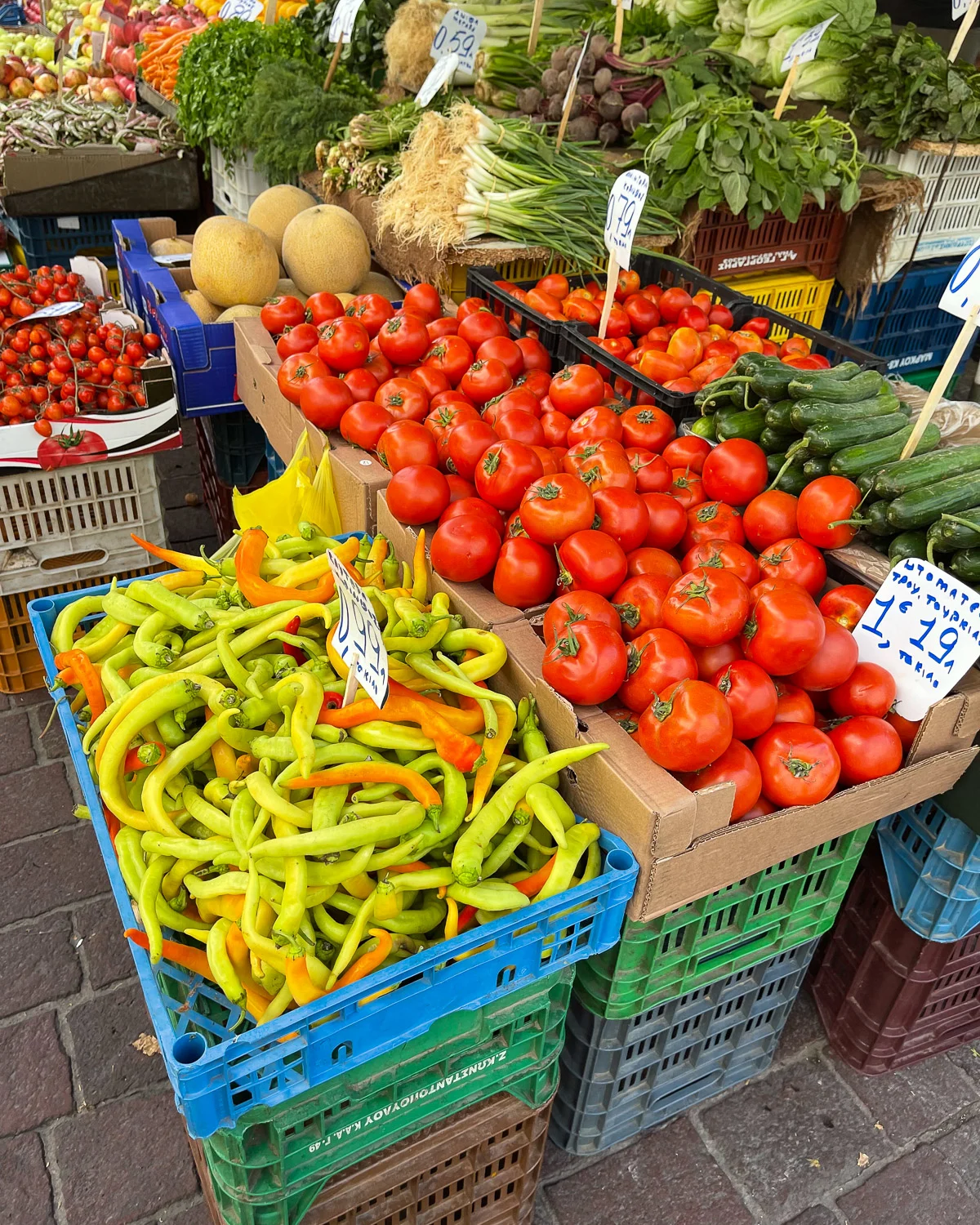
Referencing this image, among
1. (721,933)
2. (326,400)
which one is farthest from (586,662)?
(326,400)

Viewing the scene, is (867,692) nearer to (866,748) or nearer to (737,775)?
(866,748)

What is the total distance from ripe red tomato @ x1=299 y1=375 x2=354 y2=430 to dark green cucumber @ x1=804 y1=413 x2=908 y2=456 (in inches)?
51.7

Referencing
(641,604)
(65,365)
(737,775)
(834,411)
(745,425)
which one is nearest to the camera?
(737,775)

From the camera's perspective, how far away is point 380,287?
14.1 feet

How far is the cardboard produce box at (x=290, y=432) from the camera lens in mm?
2482

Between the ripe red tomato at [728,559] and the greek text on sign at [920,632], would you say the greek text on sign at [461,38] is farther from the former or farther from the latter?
the greek text on sign at [920,632]

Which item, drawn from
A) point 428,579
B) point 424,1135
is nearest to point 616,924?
point 424,1135

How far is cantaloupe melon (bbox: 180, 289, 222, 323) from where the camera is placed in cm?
395

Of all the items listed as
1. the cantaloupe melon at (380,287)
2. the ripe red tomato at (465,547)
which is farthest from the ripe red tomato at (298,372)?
the cantaloupe melon at (380,287)

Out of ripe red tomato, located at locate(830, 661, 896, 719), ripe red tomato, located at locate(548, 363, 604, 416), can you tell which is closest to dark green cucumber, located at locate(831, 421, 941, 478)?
ripe red tomato, located at locate(830, 661, 896, 719)

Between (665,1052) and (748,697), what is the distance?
1.00 meters

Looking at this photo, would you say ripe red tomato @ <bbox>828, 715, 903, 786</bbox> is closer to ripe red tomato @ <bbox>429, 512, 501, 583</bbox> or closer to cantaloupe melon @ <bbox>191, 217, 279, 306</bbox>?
ripe red tomato @ <bbox>429, 512, 501, 583</bbox>

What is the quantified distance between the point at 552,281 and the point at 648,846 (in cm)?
249

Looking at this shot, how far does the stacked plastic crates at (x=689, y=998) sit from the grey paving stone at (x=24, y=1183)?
1.25m
